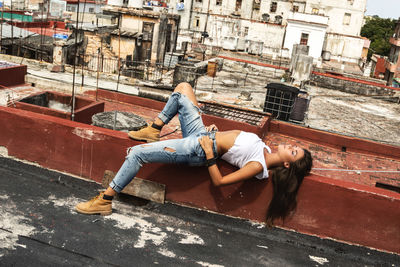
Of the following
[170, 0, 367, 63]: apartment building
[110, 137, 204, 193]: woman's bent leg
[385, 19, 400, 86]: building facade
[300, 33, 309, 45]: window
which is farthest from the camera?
[300, 33, 309, 45]: window

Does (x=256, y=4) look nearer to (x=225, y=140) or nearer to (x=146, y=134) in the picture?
(x=146, y=134)

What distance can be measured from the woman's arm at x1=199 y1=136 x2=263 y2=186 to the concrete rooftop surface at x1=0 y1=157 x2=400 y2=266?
23.6 inches

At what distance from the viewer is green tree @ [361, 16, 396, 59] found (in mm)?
63094

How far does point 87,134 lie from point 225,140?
1.67 metres

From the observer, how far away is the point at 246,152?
361 centimetres

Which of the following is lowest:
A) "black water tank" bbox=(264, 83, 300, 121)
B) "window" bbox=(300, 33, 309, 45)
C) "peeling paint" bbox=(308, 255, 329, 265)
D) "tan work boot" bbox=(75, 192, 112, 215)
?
"peeling paint" bbox=(308, 255, 329, 265)

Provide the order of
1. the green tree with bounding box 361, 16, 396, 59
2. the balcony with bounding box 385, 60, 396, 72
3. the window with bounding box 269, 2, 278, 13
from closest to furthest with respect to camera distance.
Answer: the balcony with bounding box 385, 60, 396, 72 → the window with bounding box 269, 2, 278, 13 → the green tree with bounding box 361, 16, 396, 59

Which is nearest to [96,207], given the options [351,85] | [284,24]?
[351,85]

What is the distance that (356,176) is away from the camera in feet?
25.3

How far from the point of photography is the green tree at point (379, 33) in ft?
Result: 207

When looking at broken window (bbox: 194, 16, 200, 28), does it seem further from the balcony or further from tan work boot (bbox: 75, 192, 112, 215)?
tan work boot (bbox: 75, 192, 112, 215)

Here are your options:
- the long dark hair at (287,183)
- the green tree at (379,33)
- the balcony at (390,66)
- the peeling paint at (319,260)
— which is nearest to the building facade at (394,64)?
the balcony at (390,66)

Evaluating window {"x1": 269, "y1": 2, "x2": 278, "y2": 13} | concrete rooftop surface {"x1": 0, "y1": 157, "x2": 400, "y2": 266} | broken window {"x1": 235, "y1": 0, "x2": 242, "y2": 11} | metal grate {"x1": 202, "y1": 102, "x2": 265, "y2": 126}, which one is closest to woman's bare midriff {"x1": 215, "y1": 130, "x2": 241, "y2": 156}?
concrete rooftop surface {"x1": 0, "y1": 157, "x2": 400, "y2": 266}

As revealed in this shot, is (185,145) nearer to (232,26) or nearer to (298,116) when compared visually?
(298,116)
